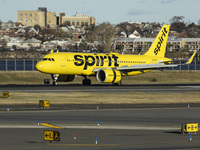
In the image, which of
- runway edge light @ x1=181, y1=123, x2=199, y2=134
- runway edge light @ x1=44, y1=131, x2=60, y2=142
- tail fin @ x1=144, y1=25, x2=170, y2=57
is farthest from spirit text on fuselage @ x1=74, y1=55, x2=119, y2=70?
runway edge light @ x1=44, y1=131, x2=60, y2=142

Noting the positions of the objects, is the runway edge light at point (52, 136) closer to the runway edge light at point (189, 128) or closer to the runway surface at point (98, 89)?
the runway edge light at point (189, 128)

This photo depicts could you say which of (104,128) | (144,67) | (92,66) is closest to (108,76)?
(92,66)

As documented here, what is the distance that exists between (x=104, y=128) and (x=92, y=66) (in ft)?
128

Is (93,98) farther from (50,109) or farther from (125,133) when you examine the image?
(125,133)

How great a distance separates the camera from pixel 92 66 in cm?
7025

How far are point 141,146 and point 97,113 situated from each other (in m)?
15.0

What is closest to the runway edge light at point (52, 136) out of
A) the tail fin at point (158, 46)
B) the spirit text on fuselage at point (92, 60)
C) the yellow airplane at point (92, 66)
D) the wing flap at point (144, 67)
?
the yellow airplane at point (92, 66)

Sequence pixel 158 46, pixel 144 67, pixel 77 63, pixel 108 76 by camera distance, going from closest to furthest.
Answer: pixel 108 76
pixel 77 63
pixel 144 67
pixel 158 46

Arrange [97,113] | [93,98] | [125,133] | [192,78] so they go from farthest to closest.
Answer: [192,78], [93,98], [97,113], [125,133]

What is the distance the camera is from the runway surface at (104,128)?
25.5 metres

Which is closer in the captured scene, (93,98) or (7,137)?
(7,137)

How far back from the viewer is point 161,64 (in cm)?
7675

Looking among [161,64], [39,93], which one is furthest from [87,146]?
[161,64]

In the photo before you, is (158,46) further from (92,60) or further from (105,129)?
(105,129)
